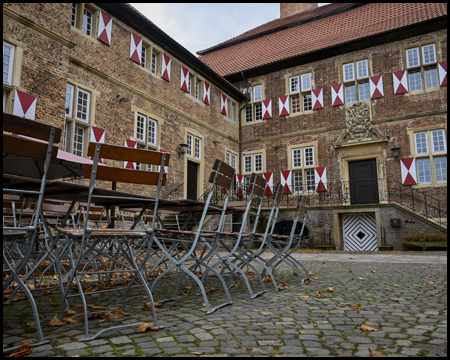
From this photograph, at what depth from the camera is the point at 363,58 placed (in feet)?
50.4

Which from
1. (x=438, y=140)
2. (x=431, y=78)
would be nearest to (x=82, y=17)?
(x=431, y=78)

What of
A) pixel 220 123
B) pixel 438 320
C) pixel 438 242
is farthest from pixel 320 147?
pixel 438 320

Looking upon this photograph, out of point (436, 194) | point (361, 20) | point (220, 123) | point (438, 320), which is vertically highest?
point (361, 20)

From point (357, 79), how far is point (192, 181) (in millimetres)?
8126

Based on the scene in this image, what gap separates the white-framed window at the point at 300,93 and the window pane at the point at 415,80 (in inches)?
160

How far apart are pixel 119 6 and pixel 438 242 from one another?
1214 centimetres

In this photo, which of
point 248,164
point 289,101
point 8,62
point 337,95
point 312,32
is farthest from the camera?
point 312,32

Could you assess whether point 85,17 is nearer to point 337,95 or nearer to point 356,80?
point 337,95

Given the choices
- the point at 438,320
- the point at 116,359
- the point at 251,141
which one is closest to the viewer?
the point at 116,359

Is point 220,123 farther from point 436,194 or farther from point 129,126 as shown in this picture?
point 436,194

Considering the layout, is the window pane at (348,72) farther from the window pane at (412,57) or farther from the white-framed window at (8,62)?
the white-framed window at (8,62)

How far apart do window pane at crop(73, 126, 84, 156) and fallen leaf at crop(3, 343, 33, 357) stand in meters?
8.42

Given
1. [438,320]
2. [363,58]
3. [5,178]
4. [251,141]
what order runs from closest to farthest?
[5,178]
[438,320]
[363,58]
[251,141]

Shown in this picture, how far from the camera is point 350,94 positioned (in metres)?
15.6
